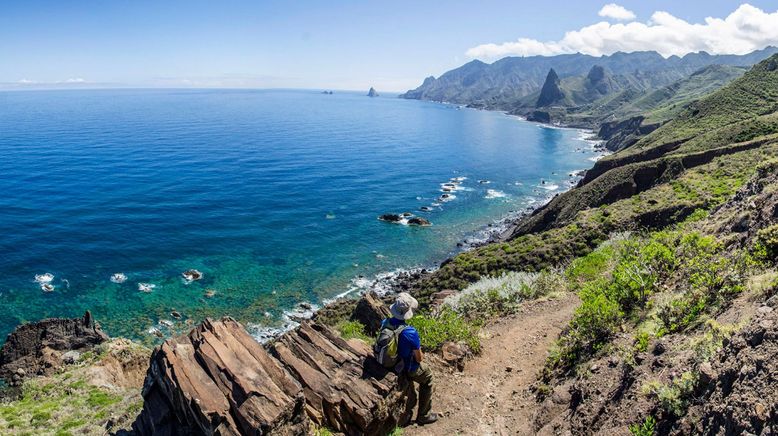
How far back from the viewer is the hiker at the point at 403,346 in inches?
411

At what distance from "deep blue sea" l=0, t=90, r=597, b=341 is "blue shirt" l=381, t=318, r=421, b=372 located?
30990mm

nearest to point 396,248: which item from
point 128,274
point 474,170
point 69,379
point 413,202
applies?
point 413,202

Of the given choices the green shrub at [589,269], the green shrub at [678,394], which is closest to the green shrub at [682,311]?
the green shrub at [678,394]

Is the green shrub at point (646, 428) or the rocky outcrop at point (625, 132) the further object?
the rocky outcrop at point (625, 132)

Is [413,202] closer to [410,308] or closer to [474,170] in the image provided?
[474,170]

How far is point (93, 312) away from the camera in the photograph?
3931 cm

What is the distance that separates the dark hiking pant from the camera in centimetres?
1101

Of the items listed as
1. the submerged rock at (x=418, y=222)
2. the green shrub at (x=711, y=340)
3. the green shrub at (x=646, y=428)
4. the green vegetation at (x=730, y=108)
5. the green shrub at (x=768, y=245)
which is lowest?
the submerged rock at (x=418, y=222)

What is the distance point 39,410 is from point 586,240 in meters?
38.9

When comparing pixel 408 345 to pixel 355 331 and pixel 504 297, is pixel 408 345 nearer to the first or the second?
pixel 355 331

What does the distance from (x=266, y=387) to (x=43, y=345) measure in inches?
1205

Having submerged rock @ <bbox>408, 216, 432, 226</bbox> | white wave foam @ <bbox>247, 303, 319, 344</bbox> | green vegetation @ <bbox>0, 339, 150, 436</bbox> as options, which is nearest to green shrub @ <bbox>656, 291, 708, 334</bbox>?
green vegetation @ <bbox>0, 339, 150, 436</bbox>

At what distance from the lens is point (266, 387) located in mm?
9422

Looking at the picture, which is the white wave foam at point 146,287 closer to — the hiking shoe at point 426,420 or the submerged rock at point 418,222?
the submerged rock at point 418,222
